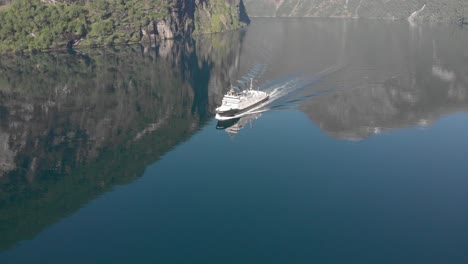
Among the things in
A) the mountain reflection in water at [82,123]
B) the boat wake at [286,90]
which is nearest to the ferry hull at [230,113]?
the boat wake at [286,90]

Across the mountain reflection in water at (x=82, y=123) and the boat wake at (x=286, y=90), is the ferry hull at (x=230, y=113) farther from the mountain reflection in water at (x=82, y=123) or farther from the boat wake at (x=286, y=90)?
the mountain reflection in water at (x=82, y=123)

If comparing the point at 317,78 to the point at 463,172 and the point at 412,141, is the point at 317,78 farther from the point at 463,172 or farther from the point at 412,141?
the point at 463,172

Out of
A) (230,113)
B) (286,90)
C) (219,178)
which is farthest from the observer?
(286,90)

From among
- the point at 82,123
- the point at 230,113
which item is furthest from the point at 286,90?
the point at 82,123

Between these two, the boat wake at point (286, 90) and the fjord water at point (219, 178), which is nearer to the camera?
the fjord water at point (219, 178)

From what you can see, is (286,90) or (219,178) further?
(286,90)

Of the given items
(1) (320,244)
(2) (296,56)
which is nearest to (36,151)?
(1) (320,244)

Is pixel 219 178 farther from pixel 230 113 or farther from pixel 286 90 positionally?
pixel 286 90
